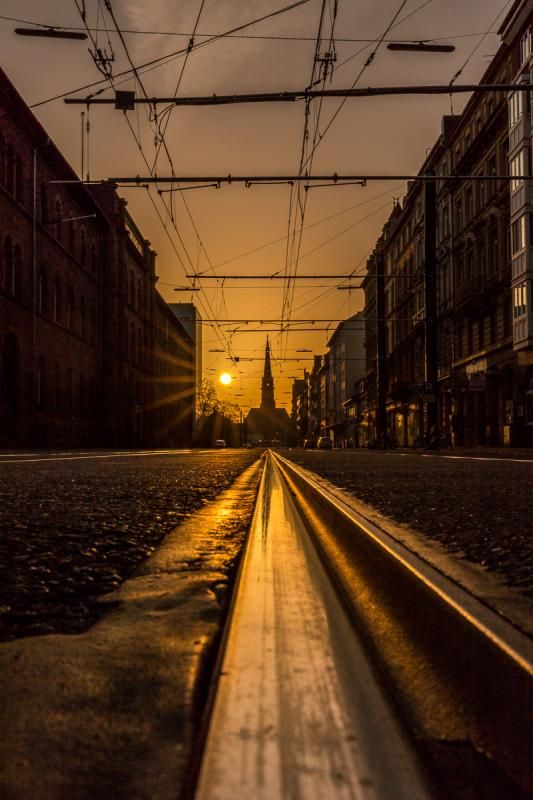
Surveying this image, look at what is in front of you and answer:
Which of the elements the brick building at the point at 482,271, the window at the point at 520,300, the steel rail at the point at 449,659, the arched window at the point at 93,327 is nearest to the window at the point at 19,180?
the arched window at the point at 93,327

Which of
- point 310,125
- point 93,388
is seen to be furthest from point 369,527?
point 93,388

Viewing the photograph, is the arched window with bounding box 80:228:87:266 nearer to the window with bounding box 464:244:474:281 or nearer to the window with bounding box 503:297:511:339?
the window with bounding box 464:244:474:281

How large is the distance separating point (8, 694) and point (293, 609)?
2.99 feet

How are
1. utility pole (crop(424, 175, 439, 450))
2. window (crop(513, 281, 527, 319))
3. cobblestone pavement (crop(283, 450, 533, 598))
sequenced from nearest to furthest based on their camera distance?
cobblestone pavement (crop(283, 450, 533, 598)), window (crop(513, 281, 527, 319)), utility pole (crop(424, 175, 439, 450))

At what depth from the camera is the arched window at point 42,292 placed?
33125mm

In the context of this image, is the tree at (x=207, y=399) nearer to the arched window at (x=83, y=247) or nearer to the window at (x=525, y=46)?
the arched window at (x=83, y=247)

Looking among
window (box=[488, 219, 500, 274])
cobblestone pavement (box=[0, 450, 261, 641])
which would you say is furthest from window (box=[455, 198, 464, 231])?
cobblestone pavement (box=[0, 450, 261, 641])

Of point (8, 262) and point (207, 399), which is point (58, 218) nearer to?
point (8, 262)

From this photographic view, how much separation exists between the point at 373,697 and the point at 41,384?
109ft

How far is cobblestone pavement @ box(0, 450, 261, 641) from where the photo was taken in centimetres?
188

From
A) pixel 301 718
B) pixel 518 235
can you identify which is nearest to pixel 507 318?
pixel 518 235

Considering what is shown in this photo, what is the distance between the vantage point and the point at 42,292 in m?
34.1

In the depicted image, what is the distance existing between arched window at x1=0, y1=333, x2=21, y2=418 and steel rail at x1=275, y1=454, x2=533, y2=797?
92.7ft

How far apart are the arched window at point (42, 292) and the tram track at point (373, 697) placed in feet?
107
